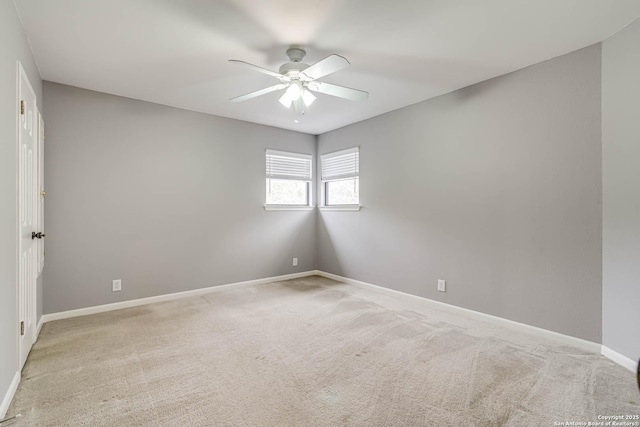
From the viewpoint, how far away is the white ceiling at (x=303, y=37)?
2.07 metres

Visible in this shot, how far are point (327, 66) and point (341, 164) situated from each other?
112 inches

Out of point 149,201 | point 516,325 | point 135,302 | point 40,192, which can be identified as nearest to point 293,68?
point 149,201

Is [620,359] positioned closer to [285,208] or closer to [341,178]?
[341,178]

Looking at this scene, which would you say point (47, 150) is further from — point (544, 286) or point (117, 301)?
point (544, 286)

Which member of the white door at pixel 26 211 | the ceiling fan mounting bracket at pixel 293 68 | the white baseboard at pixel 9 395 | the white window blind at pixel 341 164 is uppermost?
the ceiling fan mounting bracket at pixel 293 68

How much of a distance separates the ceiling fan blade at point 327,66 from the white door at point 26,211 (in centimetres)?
201

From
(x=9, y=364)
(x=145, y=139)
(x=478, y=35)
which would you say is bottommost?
(x=9, y=364)

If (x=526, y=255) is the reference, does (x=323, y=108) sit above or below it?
above

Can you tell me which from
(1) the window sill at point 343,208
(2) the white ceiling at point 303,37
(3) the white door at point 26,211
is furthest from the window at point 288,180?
(3) the white door at point 26,211

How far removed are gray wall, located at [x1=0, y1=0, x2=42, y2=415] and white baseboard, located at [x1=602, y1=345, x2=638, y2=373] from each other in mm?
4009

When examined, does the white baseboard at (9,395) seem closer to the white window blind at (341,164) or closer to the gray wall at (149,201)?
the gray wall at (149,201)

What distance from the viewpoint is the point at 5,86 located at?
1.83m

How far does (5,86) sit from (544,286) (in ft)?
14.0

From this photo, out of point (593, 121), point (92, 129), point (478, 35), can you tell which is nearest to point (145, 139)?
point (92, 129)
